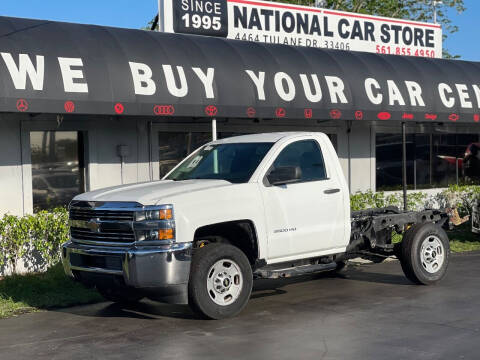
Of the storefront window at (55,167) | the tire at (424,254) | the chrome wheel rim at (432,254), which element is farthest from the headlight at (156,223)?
the storefront window at (55,167)

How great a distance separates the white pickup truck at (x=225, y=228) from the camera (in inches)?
297

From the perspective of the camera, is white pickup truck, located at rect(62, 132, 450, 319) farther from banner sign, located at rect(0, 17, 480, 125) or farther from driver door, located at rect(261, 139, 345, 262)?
banner sign, located at rect(0, 17, 480, 125)

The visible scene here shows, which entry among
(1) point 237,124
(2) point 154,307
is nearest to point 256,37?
(1) point 237,124

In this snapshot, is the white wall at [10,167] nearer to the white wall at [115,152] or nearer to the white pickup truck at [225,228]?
the white wall at [115,152]

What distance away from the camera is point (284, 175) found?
8.42m

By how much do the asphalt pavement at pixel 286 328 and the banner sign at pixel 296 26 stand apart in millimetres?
7400

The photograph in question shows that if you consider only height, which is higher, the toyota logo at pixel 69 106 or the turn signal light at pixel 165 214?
the toyota logo at pixel 69 106

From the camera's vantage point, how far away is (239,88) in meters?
13.4

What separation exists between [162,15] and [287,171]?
802cm

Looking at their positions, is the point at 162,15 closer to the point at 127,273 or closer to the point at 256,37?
the point at 256,37

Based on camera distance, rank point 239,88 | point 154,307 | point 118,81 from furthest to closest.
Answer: point 239,88 < point 118,81 < point 154,307

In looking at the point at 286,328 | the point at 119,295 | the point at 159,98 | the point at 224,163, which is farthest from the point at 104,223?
the point at 159,98

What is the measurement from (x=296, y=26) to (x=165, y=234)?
11095 millimetres

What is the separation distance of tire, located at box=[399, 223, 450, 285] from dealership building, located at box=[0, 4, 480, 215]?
4724 mm
